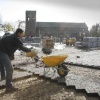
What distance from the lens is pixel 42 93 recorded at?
20.4ft

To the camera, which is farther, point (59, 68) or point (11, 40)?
point (59, 68)

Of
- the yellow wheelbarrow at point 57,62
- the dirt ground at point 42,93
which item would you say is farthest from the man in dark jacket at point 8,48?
the yellow wheelbarrow at point 57,62

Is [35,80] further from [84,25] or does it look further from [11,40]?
[84,25]

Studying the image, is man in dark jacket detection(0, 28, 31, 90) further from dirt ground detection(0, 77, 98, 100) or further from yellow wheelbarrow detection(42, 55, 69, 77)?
yellow wheelbarrow detection(42, 55, 69, 77)

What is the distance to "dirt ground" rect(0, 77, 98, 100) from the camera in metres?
5.80

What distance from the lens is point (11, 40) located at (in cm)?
657

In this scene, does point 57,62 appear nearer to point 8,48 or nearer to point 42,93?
point 42,93

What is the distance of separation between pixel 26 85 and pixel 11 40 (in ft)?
5.53

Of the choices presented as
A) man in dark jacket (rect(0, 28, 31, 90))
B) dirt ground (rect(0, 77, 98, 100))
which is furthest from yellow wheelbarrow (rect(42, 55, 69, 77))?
man in dark jacket (rect(0, 28, 31, 90))

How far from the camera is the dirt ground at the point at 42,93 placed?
5.80m

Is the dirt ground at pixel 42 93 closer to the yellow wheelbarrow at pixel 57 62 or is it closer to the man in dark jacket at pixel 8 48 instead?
the man in dark jacket at pixel 8 48

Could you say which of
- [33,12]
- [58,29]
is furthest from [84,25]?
[33,12]

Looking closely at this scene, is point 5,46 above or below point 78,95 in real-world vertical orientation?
above

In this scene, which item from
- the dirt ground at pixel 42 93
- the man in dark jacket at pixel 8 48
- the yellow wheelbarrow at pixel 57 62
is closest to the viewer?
the dirt ground at pixel 42 93
